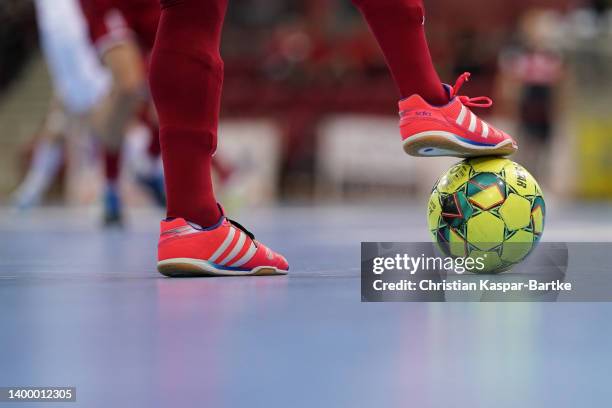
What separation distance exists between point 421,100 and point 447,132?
0.40ft

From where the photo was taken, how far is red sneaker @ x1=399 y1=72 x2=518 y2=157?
2381mm

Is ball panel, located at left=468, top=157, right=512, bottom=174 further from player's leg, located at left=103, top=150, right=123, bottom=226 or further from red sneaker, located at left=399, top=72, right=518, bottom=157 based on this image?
player's leg, located at left=103, top=150, right=123, bottom=226

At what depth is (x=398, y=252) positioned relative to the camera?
2225 mm

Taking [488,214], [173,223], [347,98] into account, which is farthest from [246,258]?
[347,98]

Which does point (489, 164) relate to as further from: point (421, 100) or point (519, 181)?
point (421, 100)

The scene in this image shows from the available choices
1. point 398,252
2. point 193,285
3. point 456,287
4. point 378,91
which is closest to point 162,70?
point 193,285

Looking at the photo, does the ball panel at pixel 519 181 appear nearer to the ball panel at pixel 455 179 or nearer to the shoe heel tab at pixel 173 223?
the ball panel at pixel 455 179

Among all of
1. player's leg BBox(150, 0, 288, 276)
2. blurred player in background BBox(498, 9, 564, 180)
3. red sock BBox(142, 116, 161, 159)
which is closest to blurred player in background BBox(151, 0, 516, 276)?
player's leg BBox(150, 0, 288, 276)

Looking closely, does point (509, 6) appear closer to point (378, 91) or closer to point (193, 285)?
point (378, 91)

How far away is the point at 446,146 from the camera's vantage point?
94.2 inches

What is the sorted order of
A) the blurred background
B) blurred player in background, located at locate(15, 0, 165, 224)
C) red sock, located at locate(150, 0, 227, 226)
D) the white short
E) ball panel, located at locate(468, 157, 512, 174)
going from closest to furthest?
1. red sock, located at locate(150, 0, 227, 226)
2. ball panel, located at locate(468, 157, 512, 174)
3. blurred player in background, located at locate(15, 0, 165, 224)
4. the white short
5. the blurred background

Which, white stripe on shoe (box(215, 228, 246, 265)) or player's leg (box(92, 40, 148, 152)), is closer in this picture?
white stripe on shoe (box(215, 228, 246, 265))

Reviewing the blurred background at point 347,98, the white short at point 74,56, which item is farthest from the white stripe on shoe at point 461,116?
the blurred background at point 347,98

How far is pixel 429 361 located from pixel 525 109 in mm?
11574
